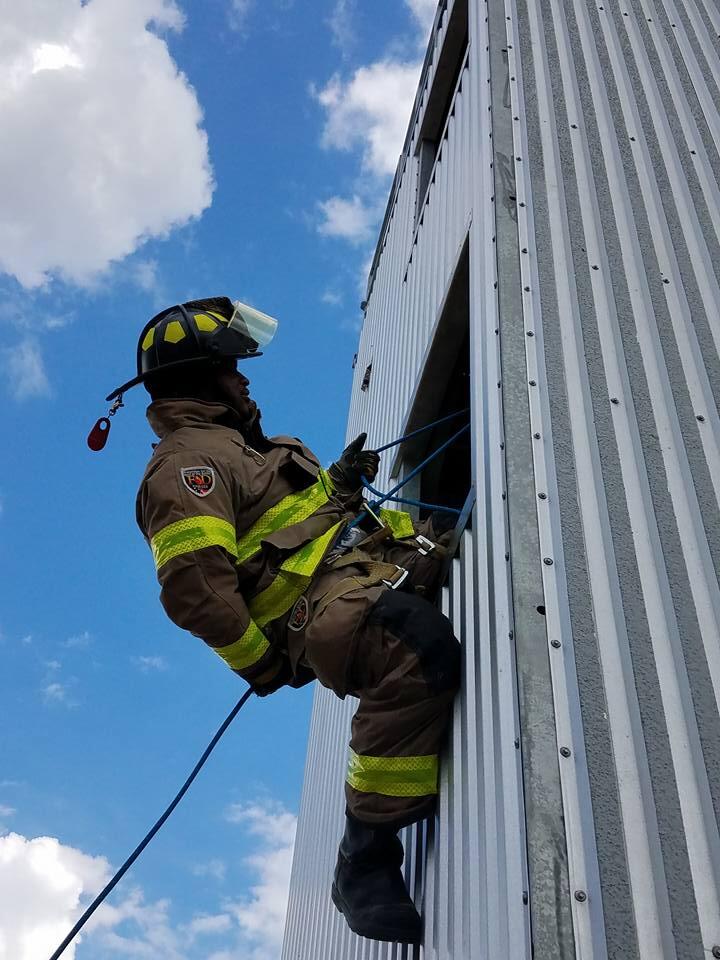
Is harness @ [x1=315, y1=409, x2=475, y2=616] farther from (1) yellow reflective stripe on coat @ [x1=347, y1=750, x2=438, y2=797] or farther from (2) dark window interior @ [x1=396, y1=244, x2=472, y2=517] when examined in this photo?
(2) dark window interior @ [x1=396, y1=244, x2=472, y2=517]

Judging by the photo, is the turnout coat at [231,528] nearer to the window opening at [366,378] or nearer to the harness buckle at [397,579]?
the harness buckle at [397,579]

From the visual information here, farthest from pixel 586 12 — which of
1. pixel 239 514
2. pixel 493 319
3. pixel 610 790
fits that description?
pixel 610 790

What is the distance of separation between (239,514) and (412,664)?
933 mm

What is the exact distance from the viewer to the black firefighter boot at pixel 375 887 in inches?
97.5

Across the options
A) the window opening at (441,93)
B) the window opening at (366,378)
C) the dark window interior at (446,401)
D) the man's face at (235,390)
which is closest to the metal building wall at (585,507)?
the dark window interior at (446,401)

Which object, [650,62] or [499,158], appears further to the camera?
[650,62]

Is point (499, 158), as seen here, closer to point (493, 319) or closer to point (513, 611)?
point (493, 319)

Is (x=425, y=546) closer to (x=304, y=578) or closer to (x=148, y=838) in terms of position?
(x=304, y=578)

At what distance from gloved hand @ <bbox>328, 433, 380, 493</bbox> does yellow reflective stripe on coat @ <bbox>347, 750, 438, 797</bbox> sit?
1.32 metres

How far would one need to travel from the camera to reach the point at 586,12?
447cm

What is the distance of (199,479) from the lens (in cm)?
282

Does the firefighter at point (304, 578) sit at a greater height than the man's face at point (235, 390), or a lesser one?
lesser

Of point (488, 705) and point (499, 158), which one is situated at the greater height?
point (499, 158)

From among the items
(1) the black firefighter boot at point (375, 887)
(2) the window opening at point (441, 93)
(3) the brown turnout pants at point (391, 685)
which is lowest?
(1) the black firefighter boot at point (375, 887)
